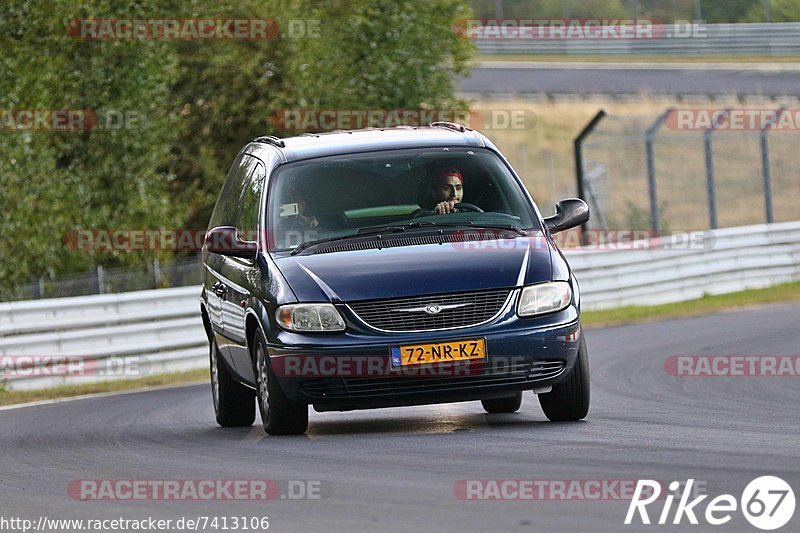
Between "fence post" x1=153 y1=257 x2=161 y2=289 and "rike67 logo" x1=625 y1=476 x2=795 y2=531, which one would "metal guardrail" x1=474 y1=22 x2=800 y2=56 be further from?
"rike67 logo" x1=625 y1=476 x2=795 y2=531

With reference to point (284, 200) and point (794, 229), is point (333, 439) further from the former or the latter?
point (794, 229)

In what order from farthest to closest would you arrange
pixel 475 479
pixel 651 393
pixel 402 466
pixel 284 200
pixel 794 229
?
pixel 794 229, pixel 651 393, pixel 284 200, pixel 402 466, pixel 475 479

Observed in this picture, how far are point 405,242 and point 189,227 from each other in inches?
906

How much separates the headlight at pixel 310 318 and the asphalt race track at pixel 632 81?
31.8m

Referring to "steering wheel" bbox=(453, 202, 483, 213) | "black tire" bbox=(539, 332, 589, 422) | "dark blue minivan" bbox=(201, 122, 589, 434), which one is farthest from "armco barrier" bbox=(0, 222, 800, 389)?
"black tire" bbox=(539, 332, 589, 422)

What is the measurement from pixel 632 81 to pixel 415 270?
36.8 metres

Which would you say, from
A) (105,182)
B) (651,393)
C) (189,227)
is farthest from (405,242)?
(189,227)

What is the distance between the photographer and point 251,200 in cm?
1106

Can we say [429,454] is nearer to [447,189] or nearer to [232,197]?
[447,189]

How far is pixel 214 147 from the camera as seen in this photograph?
32531 millimetres

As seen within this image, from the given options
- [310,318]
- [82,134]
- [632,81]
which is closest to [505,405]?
[310,318]

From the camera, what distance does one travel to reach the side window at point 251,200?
1077 cm

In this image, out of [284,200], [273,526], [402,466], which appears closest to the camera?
[273,526]

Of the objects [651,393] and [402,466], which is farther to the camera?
[651,393]
